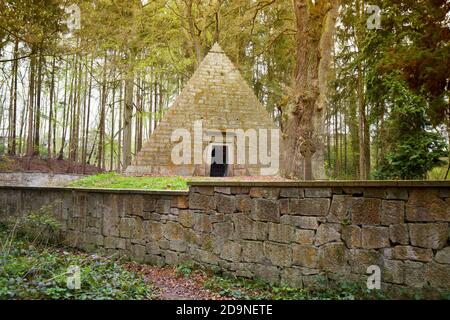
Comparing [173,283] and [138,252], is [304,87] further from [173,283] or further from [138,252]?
[173,283]

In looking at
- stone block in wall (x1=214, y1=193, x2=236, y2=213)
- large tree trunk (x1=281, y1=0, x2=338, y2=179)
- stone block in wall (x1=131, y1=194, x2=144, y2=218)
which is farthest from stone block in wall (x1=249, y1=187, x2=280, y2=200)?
large tree trunk (x1=281, y1=0, x2=338, y2=179)

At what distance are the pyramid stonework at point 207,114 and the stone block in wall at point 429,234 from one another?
1015 centimetres

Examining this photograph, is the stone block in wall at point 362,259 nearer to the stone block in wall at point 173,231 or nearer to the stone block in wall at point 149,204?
the stone block in wall at point 173,231

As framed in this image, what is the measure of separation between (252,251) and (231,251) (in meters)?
0.35

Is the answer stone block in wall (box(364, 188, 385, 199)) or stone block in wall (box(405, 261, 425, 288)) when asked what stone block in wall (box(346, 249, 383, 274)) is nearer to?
stone block in wall (box(405, 261, 425, 288))

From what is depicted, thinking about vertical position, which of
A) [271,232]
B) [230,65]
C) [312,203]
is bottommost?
[271,232]

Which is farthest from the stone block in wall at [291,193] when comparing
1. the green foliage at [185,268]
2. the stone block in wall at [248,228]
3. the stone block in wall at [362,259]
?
the green foliage at [185,268]

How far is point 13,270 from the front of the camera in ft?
13.8

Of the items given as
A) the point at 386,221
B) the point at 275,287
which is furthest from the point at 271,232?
A: the point at 386,221

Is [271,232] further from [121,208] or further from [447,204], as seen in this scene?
[121,208]

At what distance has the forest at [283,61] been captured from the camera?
298 inches

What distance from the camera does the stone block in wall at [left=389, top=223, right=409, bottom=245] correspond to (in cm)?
370

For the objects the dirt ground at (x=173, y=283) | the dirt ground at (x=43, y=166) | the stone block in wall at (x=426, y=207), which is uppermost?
the dirt ground at (x=43, y=166)

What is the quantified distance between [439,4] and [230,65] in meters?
10.0
